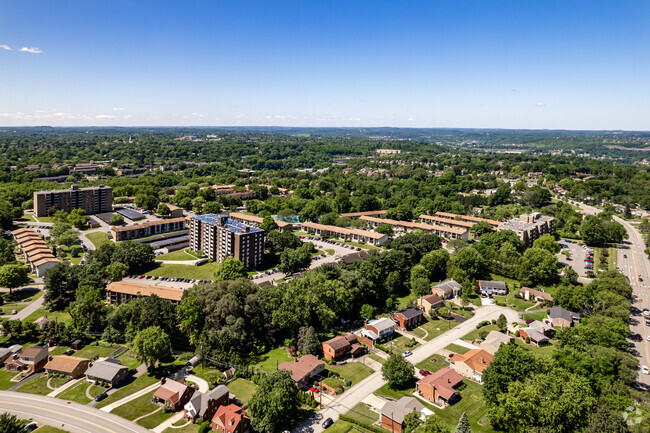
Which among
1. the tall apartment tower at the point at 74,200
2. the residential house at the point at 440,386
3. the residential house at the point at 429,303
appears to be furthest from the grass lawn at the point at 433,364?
the tall apartment tower at the point at 74,200

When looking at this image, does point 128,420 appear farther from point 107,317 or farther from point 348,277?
point 348,277

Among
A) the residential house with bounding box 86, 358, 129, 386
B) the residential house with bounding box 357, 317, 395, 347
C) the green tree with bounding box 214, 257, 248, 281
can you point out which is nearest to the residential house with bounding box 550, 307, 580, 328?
the residential house with bounding box 357, 317, 395, 347

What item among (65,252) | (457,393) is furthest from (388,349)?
(65,252)

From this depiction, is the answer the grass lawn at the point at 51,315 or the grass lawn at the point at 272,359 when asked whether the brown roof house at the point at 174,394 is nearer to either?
the grass lawn at the point at 272,359

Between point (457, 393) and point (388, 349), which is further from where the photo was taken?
point (388, 349)

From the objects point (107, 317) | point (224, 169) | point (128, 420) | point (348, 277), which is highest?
point (224, 169)

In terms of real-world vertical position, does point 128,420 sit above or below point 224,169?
below

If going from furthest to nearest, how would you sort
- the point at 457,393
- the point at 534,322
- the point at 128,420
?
1. the point at 534,322
2. the point at 457,393
3. the point at 128,420
